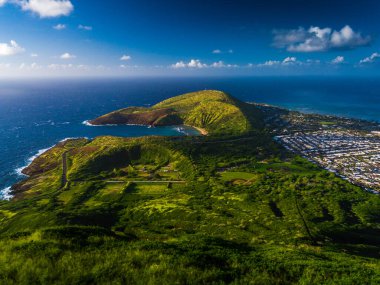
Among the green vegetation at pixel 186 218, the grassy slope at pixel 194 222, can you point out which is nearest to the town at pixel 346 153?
the green vegetation at pixel 186 218

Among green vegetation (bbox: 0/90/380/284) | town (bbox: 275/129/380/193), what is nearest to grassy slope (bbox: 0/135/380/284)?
green vegetation (bbox: 0/90/380/284)

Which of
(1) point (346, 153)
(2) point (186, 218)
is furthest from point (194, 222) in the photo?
(1) point (346, 153)

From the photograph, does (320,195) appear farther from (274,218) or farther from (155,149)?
(155,149)

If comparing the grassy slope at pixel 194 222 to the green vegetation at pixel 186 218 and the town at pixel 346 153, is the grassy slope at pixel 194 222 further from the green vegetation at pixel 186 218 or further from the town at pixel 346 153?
the town at pixel 346 153

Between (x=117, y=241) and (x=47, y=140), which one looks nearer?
(x=117, y=241)

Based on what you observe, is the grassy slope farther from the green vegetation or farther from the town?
the town

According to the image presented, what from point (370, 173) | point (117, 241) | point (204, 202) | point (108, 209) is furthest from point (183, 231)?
point (370, 173)

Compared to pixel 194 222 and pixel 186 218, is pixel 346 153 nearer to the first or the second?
pixel 186 218
